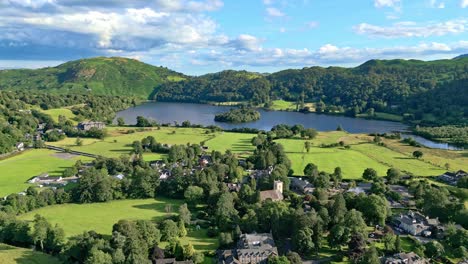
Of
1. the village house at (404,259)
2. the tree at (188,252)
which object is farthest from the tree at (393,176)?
the tree at (188,252)

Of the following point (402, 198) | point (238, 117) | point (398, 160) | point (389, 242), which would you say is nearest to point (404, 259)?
point (389, 242)

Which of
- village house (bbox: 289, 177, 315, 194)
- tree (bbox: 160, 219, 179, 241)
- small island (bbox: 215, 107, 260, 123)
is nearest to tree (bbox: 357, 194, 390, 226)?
village house (bbox: 289, 177, 315, 194)

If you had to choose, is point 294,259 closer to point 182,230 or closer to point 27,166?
point 182,230

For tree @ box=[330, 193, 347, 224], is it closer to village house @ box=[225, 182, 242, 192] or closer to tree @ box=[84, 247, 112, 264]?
village house @ box=[225, 182, 242, 192]

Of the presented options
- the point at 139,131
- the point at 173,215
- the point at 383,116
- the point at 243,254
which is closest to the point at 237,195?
the point at 173,215

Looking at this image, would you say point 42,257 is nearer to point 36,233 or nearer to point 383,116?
point 36,233

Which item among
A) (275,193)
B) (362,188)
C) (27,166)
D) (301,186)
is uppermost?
(27,166)
